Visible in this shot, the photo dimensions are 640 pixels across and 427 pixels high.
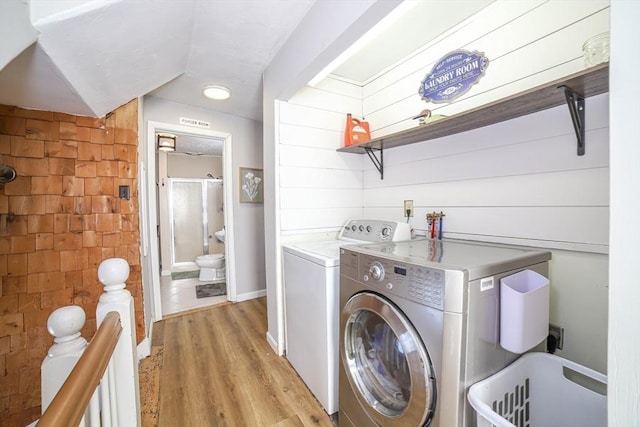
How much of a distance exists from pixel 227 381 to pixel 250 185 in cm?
213

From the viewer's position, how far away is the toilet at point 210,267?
394cm

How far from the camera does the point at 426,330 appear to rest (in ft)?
2.78

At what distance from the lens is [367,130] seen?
2.18m

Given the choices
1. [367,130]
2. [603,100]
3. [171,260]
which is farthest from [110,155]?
[171,260]

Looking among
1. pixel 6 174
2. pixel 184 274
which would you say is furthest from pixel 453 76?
pixel 184 274

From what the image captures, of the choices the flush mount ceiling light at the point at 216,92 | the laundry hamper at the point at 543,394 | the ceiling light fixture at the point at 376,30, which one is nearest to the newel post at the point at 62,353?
the laundry hamper at the point at 543,394

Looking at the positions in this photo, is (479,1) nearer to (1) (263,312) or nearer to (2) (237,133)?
(2) (237,133)

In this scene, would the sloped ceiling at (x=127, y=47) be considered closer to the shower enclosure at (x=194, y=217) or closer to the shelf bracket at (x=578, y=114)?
the shelf bracket at (x=578, y=114)

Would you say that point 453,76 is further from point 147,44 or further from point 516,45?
point 147,44

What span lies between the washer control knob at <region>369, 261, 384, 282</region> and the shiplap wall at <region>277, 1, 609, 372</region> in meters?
0.80

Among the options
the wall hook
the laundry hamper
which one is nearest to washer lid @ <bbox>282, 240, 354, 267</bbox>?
the laundry hamper

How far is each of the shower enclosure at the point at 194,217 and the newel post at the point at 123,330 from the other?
428 centimetres

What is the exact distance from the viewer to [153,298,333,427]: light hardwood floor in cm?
142

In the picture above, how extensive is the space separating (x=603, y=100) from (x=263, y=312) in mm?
2981
